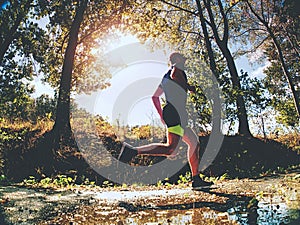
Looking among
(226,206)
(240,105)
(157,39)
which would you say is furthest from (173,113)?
(157,39)

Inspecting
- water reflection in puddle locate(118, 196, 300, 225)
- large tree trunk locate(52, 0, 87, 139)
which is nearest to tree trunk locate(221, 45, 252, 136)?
large tree trunk locate(52, 0, 87, 139)

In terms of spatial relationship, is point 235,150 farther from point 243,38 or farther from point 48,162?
point 243,38

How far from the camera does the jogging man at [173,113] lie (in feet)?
18.8

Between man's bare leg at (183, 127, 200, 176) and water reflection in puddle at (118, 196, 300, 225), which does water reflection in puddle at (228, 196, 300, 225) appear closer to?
water reflection in puddle at (118, 196, 300, 225)

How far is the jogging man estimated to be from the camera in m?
5.73

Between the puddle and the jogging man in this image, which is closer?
the puddle

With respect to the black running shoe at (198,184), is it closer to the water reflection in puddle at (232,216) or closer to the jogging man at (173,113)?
the jogging man at (173,113)

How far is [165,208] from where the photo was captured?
13.9ft

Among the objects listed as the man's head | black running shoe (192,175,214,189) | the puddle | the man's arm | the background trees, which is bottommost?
the puddle

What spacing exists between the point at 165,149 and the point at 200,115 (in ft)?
29.9

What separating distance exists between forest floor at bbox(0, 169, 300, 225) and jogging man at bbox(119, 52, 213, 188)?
831 mm

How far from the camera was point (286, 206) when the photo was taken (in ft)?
12.2

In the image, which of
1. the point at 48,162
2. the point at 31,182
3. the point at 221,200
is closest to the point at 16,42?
the point at 48,162

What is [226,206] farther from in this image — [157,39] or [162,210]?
[157,39]
